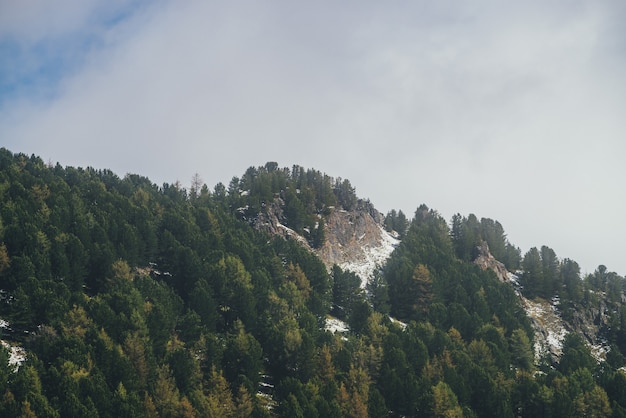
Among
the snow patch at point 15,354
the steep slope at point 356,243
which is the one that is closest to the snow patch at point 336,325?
the steep slope at point 356,243

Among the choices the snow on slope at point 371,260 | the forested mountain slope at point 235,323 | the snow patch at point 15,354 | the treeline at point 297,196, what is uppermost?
the treeline at point 297,196

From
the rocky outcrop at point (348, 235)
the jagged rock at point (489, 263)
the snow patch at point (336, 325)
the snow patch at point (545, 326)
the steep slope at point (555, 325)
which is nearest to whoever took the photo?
the snow patch at point (336, 325)

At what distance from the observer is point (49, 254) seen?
89.6m

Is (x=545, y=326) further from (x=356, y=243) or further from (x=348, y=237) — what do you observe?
(x=348, y=237)

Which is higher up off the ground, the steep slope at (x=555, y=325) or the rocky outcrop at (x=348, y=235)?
the rocky outcrop at (x=348, y=235)

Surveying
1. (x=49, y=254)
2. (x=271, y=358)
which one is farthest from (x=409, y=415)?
(x=49, y=254)

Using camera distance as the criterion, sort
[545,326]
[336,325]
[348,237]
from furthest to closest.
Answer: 1. [348,237]
2. [545,326]
3. [336,325]

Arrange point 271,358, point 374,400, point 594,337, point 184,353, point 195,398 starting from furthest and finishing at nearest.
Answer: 1. point 594,337
2. point 271,358
3. point 374,400
4. point 184,353
5. point 195,398

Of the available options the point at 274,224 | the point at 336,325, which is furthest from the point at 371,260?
the point at 336,325

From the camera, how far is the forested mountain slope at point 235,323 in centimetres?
6831

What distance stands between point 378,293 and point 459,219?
7362 cm

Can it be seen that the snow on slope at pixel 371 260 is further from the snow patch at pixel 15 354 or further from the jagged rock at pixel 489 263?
the snow patch at pixel 15 354

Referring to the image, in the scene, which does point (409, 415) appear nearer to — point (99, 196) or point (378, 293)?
point (378, 293)

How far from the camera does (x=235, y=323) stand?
9294cm
